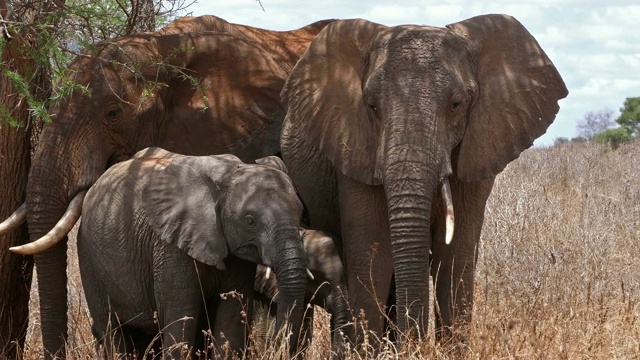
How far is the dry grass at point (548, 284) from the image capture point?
21.8 feet

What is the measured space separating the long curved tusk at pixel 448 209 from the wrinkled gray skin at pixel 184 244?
0.70 meters

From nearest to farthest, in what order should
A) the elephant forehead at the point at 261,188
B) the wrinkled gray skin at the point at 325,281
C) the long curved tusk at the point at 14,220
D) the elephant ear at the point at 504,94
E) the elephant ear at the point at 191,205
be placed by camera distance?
the elephant forehead at the point at 261,188 < the elephant ear at the point at 191,205 < the elephant ear at the point at 504,94 < the wrinkled gray skin at the point at 325,281 < the long curved tusk at the point at 14,220

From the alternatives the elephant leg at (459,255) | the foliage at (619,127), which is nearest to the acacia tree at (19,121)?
the elephant leg at (459,255)

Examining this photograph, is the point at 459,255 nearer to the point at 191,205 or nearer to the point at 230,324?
the point at 230,324

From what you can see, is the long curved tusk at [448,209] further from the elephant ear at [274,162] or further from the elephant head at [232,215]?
the elephant ear at [274,162]

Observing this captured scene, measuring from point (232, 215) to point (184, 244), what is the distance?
0.28m

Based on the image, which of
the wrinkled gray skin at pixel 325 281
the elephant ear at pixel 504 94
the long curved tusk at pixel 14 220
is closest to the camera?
the elephant ear at pixel 504 94

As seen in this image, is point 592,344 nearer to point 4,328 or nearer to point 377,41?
point 377,41

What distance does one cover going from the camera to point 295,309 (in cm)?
680

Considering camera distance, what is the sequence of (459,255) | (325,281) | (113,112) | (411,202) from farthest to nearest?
1. (113,112)
2. (325,281)
3. (459,255)
4. (411,202)

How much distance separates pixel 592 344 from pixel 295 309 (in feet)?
4.68

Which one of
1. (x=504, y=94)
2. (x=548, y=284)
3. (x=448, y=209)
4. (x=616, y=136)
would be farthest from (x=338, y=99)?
(x=616, y=136)

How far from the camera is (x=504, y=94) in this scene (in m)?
7.27

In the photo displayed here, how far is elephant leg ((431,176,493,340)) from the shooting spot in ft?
23.6
